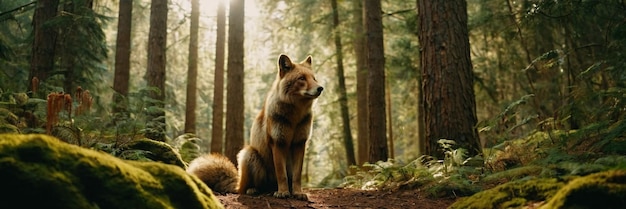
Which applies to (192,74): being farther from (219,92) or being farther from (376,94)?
(376,94)

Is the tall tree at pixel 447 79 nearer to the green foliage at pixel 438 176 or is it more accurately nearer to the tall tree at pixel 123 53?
the green foliage at pixel 438 176

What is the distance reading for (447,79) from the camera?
7.95 meters

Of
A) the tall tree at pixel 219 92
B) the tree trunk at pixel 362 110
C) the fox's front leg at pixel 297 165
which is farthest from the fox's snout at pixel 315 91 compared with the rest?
the tall tree at pixel 219 92

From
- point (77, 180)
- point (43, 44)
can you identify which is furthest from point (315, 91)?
point (43, 44)

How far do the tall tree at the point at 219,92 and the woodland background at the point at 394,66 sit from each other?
0.22 meters

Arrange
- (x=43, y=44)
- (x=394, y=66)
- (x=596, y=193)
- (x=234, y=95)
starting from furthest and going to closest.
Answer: (x=394, y=66)
(x=234, y=95)
(x=43, y=44)
(x=596, y=193)

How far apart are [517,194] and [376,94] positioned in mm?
8790

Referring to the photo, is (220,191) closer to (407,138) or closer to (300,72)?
(300,72)

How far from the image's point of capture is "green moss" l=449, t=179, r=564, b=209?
3.27m

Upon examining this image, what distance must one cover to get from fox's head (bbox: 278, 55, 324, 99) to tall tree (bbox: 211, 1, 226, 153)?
10.2 metres

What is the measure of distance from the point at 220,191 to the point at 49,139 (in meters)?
5.02

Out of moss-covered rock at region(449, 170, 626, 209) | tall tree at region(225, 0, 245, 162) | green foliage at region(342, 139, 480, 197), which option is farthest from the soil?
tall tree at region(225, 0, 245, 162)

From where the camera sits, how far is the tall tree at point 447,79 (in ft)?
25.6

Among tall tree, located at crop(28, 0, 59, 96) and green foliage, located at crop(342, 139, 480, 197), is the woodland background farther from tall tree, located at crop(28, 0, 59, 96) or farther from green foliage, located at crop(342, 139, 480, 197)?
green foliage, located at crop(342, 139, 480, 197)
